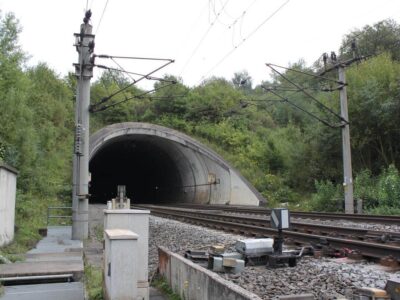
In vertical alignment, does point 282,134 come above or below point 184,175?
above

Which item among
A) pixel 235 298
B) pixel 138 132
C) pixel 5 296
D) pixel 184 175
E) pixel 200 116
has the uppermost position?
pixel 200 116

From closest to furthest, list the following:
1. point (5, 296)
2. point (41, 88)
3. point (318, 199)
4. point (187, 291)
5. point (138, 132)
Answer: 1. point (187, 291)
2. point (5, 296)
3. point (318, 199)
4. point (138, 132)
5. point (41, 88)

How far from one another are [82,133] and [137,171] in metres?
37.1

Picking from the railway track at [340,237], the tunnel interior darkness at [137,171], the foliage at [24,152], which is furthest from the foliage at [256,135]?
the railway track at [340,237]

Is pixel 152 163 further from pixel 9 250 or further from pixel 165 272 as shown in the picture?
pixel 165 272

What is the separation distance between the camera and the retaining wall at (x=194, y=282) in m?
4.64

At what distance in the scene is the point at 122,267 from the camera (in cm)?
553

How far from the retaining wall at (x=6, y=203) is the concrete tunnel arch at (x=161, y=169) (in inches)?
698

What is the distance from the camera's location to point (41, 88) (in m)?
40.4

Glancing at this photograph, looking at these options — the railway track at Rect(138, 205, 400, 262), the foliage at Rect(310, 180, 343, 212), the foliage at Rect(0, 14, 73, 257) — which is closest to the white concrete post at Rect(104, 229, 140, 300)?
the railway track at Rect(138, 205, 400, 262)

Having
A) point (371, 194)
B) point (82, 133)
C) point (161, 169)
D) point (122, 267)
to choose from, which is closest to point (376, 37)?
point (161, 169)

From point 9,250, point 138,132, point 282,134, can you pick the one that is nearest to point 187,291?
point 9,250

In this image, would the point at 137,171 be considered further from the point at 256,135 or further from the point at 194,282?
the point at 194,282

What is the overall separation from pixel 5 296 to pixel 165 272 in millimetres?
2345
